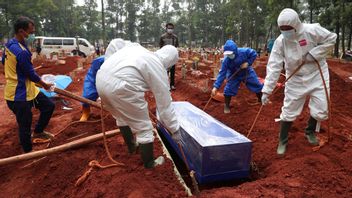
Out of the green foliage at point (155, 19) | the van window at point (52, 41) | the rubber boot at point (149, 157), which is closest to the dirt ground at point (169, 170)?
the rubber boot at point (149, 157)

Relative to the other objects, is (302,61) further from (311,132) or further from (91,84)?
(91,84)

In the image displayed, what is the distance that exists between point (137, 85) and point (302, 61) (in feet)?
7.24

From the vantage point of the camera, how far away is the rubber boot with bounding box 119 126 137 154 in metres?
3.84

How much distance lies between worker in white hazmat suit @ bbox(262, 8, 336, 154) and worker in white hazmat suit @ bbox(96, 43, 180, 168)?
1516 mm

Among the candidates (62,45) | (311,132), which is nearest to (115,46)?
(311,132)

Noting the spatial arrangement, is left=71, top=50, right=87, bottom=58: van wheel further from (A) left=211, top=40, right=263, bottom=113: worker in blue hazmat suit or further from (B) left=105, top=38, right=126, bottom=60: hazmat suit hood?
(B) left=105, top=38, right=126, bottom=60: hazmat suit hood

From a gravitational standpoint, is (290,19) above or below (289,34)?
above

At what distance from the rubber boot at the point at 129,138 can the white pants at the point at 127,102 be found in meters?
0.63

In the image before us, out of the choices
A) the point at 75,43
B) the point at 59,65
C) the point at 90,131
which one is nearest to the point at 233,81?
the point at 90,131

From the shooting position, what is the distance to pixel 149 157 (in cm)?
342

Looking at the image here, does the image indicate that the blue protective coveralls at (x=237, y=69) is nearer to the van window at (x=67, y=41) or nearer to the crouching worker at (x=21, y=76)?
the crouching worker at (x=21, y=76)

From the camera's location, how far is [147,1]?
6906 cm

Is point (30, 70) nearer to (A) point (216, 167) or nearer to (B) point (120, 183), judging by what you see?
(B) point (120, 183)

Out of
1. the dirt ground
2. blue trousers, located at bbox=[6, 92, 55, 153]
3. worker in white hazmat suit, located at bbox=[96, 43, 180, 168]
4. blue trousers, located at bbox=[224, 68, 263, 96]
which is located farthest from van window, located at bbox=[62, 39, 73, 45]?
worker in white hazmat suit, located at bbox=[96, 43, 180, 168]
